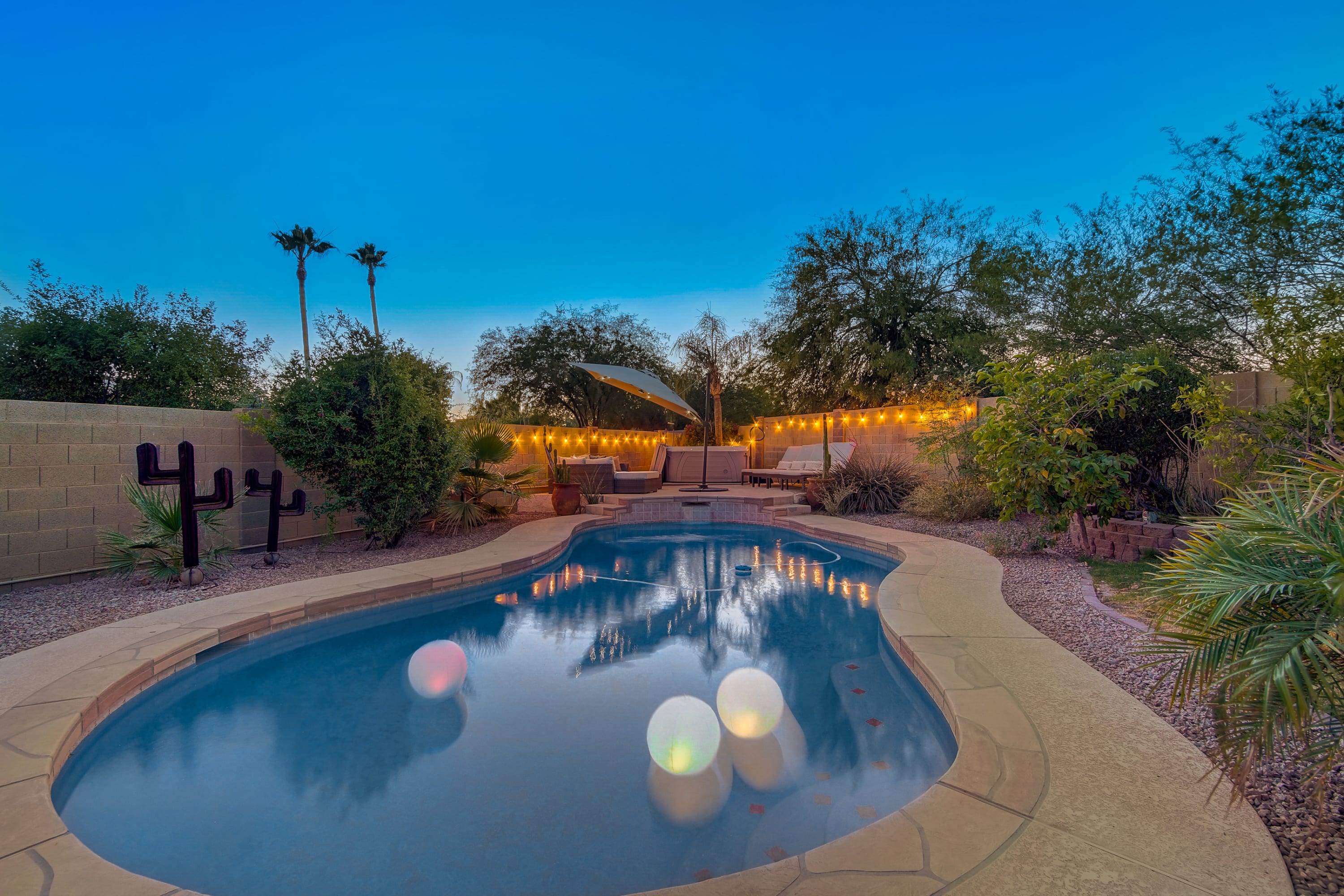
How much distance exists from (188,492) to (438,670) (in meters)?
2.85

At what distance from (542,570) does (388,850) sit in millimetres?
4608

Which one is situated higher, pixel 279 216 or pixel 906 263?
pixel 279 216

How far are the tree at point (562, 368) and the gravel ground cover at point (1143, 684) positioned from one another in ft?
59.3

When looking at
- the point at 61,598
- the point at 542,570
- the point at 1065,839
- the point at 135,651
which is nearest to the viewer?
the point at 1065,839

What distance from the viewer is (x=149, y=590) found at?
4891 mm

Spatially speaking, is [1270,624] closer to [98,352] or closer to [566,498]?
[566,498]

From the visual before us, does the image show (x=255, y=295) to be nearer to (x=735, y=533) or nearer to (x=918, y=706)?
(x=735, y=533)

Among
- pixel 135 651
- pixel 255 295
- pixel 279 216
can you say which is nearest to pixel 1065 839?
pixel 135 651

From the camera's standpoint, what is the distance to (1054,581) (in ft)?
16.7

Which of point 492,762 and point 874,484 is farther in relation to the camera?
point 874,484

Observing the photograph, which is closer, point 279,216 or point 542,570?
point 542,570

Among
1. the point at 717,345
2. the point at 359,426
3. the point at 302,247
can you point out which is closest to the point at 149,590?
the point at 359,426

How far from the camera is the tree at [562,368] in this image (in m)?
23.8

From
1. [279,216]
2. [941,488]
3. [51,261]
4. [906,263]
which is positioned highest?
[279,216]
